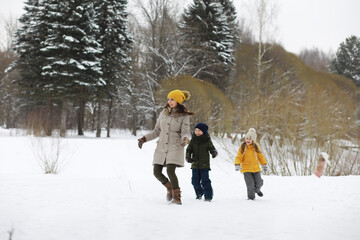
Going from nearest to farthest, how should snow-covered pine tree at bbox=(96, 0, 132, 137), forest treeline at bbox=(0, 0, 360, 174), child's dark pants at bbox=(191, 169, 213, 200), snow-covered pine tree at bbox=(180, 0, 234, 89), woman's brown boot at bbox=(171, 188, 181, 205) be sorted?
woman's brown boot at bbox=(171, 188, 181, 205) → child's dark pants at bbox=(191, 169, 213, 200) → forest treeline at bbox=(0, 0, 360, 174) → snow-covered pine tree at bbox=(96, 0, 132, 137) → snow-covered pine tree at bbox=(180, 0, 234, 89)

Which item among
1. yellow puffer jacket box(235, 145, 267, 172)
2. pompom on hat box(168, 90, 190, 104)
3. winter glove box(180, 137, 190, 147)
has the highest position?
pompom on hat box(168, 90, 190, 104)

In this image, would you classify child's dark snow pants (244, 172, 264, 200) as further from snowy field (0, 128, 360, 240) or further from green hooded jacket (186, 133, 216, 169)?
green hooded jacket (186, 133, 216, 169)

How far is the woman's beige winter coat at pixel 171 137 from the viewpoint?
16.6 feet

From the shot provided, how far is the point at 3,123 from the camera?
43.7 metres

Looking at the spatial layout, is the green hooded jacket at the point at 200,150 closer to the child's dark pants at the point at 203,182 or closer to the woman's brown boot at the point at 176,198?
the child's dark pants at the point at 203,182

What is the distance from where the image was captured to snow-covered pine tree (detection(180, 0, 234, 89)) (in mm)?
24766

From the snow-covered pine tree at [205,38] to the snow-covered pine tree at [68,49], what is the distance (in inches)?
278

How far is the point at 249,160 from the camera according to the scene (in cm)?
627

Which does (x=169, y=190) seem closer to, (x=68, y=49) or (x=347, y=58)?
(x=68, y=49)

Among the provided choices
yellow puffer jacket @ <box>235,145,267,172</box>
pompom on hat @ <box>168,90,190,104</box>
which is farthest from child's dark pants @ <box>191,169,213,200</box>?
pompom on hat @ <box>168,90,190,104</box>

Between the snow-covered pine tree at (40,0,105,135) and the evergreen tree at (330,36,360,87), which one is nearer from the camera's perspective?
the snow-covered pine tree at (40,0,105,135)

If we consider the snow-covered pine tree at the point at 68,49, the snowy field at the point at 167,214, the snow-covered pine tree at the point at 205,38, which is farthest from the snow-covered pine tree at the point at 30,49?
the snowy field at the point at 167,214

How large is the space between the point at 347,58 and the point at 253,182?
39.6 m

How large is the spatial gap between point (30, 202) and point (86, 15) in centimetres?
1905
